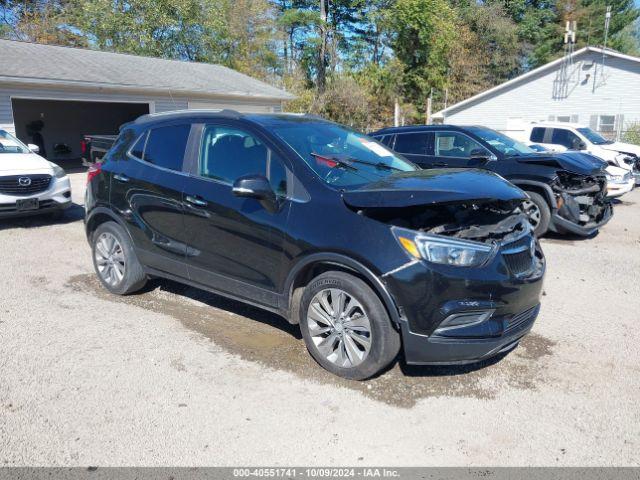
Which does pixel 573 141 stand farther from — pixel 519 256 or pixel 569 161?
pixel 519 256

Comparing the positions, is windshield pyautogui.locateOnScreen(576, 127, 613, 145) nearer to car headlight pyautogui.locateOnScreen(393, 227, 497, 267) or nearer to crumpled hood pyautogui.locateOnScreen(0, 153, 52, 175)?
car headlight pyautogui.locateOnScreen(393, 227, 497, 267)

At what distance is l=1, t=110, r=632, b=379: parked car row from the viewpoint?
3.44m

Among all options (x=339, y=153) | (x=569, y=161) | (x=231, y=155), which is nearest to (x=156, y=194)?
(x=231, y=155)

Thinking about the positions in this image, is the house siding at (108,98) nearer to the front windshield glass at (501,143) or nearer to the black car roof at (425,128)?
the black car roof at (425,128)

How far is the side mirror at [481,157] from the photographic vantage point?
28.0 feet

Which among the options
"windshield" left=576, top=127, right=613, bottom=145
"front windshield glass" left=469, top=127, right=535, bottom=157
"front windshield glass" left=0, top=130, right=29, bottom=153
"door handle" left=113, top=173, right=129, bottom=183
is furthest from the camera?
"windshield" left=576, top=127, right=613, bottom=145

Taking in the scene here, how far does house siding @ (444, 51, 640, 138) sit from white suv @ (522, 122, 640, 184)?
352 inches

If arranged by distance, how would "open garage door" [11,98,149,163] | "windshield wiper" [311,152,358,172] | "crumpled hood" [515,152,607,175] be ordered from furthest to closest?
"open garage door" [11,98,149,163] < "crumpled hood" [515,152,607,175] < "windshield wiper" [311,152,358,172]

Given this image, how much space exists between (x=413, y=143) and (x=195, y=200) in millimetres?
5737

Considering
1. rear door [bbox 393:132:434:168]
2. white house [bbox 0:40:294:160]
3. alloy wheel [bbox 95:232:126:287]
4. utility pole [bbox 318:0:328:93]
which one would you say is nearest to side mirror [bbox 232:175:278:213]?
alloy wheel [bbox 95:232:126:287]

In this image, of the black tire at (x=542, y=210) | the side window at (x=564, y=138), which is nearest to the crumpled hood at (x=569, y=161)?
the black tire at (x=542, y=210)

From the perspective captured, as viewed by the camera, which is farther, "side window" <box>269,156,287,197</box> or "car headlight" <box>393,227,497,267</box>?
"side window" <box>269,156,287,197</box>

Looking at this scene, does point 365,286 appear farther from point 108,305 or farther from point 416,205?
point 108,305

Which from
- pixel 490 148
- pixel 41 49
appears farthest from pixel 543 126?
pixel 41 49
